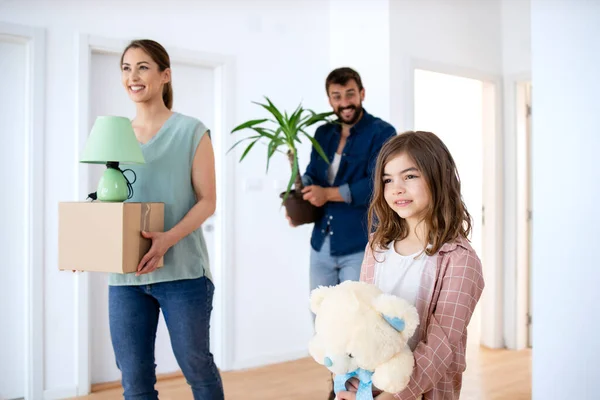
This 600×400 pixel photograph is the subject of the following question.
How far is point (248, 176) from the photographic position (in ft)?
12.0

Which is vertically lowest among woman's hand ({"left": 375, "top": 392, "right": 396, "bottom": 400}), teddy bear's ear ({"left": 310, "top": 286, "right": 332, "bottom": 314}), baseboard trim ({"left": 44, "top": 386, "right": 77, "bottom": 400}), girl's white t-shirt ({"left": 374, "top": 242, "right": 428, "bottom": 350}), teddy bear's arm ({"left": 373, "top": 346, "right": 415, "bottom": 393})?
baseboard trim ({"left": 44, "top": 386, "right": 77, "bottom": 400})

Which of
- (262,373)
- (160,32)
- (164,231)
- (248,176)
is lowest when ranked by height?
(262,373)

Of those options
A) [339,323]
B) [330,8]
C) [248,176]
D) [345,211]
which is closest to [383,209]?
[339,323]

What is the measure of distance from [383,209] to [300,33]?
271cm

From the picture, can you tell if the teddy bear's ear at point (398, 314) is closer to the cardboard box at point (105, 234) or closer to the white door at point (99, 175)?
the cardboard box at point (105, 234)

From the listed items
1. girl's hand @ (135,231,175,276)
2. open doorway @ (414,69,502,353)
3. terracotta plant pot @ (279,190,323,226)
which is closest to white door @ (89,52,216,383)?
terracotta plant pot @ (279,190,323,226)

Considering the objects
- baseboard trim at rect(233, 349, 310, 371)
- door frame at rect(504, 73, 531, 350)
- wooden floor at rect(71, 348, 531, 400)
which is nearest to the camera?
wooden floor at rect(71, 348, 531, 400)

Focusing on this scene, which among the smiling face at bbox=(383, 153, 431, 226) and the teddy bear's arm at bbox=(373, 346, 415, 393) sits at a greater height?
the smiling face at bbox=(383, 153, 431, 226)

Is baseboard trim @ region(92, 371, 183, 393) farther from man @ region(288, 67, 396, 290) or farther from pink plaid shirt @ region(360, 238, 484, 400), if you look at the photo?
pink plaid shirt @ region(360, 238, 484, 400)

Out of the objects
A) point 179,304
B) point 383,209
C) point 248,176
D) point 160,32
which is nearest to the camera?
point 383,209

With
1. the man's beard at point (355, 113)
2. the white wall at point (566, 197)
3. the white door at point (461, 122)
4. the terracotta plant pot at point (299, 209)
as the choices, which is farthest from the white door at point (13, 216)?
the white door at point (461, 122)

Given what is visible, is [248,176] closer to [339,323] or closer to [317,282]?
[317,282]

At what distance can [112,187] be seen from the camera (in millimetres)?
1627

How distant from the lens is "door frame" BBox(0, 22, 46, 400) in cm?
295
